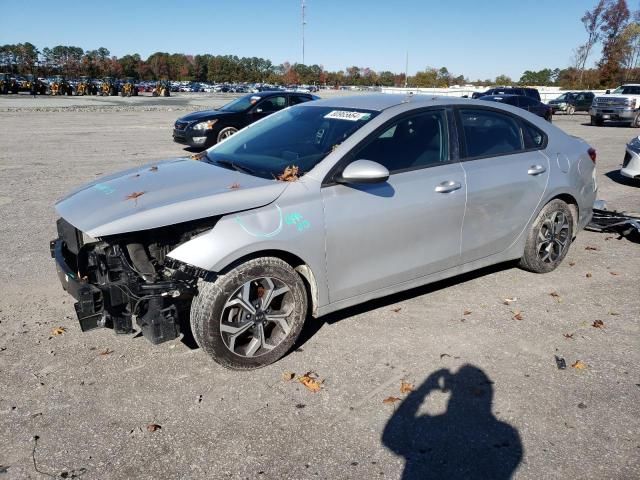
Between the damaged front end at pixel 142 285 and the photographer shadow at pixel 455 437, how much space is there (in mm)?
1490

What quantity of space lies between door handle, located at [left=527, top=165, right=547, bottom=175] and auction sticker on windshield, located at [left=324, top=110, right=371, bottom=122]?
1.73 meters

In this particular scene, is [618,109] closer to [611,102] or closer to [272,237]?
[611,102]

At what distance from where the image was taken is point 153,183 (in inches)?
145

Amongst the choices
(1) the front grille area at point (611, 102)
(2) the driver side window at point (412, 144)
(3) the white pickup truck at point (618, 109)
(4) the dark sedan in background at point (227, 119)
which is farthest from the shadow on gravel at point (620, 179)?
(1) the front grille area at point (611, 102)

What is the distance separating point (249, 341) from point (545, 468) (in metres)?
1.91

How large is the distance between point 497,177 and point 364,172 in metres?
1.59

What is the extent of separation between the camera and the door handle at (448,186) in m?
4.11

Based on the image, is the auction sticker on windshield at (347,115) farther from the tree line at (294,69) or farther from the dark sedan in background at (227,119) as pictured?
the tree line at (294,69)

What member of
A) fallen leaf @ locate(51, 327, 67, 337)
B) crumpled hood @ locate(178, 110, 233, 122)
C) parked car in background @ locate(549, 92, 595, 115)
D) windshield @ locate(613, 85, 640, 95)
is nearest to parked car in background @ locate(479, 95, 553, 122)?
windshield @ locate(613, 85, 640, 95)

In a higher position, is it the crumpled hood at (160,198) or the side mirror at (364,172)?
the side mirror at (364,172)

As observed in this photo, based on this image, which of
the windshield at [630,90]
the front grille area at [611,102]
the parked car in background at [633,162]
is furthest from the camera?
the windshield at [630,90]

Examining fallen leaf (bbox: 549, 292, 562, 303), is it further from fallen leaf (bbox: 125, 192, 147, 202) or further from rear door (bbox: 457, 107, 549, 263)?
fallen leaf (bbox: 125, 192, 147, 202)

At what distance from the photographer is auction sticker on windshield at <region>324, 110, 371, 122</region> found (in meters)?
4.07

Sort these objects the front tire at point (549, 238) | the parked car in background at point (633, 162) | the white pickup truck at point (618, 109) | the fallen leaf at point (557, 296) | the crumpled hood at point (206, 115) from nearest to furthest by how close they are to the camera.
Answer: the fallen leaf at point (557, 296)
the front tire at point (549, 238)
the parked car in background at point (633, 162)
the crumpled hood at point (206, 115)
the white pickup truck at point (618, 109)
